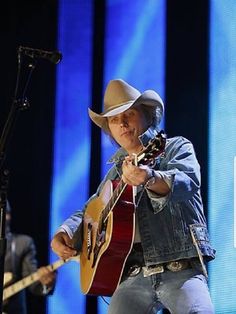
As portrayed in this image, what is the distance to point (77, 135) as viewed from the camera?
396 cm

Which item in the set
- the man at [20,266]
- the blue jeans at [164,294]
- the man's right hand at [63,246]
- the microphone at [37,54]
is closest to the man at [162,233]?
the blue jeans at [164,294]

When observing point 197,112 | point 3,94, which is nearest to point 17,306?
point 3,94

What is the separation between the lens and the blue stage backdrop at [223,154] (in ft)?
9.82

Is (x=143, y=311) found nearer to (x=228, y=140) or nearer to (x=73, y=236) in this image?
(x=73, y=236)

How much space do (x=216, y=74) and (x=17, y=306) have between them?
1820mm

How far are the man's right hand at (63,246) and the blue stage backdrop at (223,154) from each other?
0.74m

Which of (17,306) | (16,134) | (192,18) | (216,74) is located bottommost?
(17,306)

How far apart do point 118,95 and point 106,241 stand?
564 mm

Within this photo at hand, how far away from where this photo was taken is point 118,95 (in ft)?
8.41

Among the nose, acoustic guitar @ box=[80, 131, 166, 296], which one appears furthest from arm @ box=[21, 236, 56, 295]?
the nose

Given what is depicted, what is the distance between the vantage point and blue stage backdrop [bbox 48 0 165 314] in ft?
11.8

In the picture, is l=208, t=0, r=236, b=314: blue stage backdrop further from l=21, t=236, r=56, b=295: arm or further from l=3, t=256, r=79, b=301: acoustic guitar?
l=3, t=256, r=79, b=301: acoustic guitar

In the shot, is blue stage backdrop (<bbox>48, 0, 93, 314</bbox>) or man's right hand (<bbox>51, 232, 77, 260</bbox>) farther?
blue stage backdrop (<bbox>48, 0, 93, 314</bbox>)

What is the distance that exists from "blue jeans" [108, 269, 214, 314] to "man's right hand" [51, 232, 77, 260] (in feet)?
1.05
